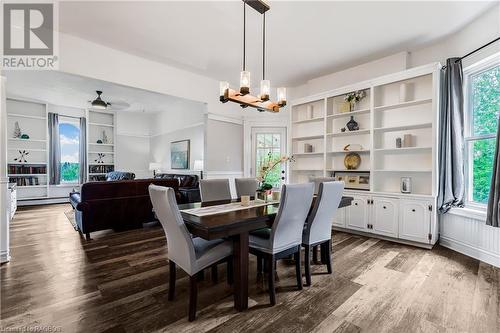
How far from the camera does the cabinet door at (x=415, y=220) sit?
130 inches

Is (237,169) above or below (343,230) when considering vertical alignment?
above

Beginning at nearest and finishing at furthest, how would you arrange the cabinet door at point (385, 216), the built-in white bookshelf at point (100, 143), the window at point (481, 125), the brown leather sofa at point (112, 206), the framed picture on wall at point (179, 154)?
the window at point (481, 125)
the cabinet door at point (385, 216)
the brown leather sofa at point (112, 206)
the framed picture on wall at point (179, 154)
the built-in white bookshelf at point (100, 143)

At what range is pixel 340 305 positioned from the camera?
1.99 metres

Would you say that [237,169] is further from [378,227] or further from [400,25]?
[400,25]

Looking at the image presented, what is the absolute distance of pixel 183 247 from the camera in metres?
1.81

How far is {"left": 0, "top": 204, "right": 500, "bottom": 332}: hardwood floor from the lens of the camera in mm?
1754

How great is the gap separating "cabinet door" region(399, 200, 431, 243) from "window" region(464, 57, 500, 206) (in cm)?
58

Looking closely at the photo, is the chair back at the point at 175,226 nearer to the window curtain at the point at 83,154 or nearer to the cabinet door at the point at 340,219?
the cabinet door at the point at 340,219

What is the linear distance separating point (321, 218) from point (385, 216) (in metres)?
1.88

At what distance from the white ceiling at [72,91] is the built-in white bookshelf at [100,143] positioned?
0.72 metres

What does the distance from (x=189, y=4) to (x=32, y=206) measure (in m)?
6.87

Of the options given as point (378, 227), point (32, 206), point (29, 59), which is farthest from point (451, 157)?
point (32, 206)

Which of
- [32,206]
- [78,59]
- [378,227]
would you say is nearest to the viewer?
[78,59]

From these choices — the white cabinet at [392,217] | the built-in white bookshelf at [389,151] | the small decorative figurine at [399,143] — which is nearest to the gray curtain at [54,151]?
the built-in white bookshelf at [389,151]
